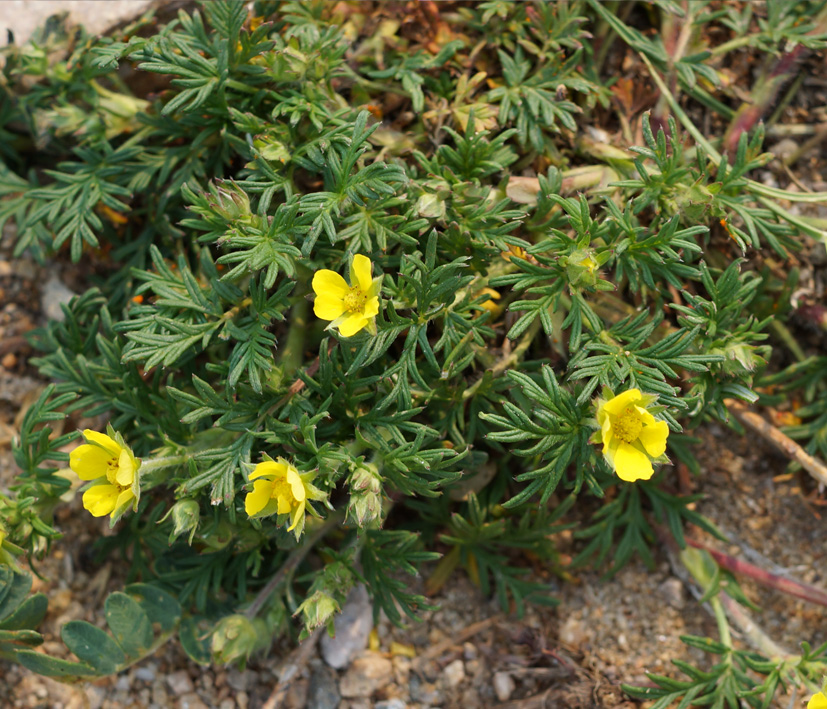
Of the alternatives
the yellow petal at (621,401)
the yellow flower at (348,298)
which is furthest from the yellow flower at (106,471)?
the yellow petal at (621,401)

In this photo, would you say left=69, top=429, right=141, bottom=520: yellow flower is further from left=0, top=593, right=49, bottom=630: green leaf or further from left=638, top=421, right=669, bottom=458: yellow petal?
left=638, top=421, right=669, bottom=458: yellow petal

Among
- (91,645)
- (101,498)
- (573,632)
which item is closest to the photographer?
(101,498)

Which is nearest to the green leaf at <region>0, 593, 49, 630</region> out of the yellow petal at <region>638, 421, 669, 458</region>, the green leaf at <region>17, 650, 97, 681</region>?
the green leaf at <region>17, 650, 97, 681</region>

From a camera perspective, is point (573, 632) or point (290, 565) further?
point (573, 632)

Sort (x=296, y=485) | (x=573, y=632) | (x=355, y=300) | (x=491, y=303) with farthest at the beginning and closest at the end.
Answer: (x=573, y=632) → (x=491, y=303) → (x=355, y=300) → (x=296, y=485)

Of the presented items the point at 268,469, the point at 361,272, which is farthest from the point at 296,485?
the point at 361,272

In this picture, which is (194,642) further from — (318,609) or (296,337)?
(296,337)
